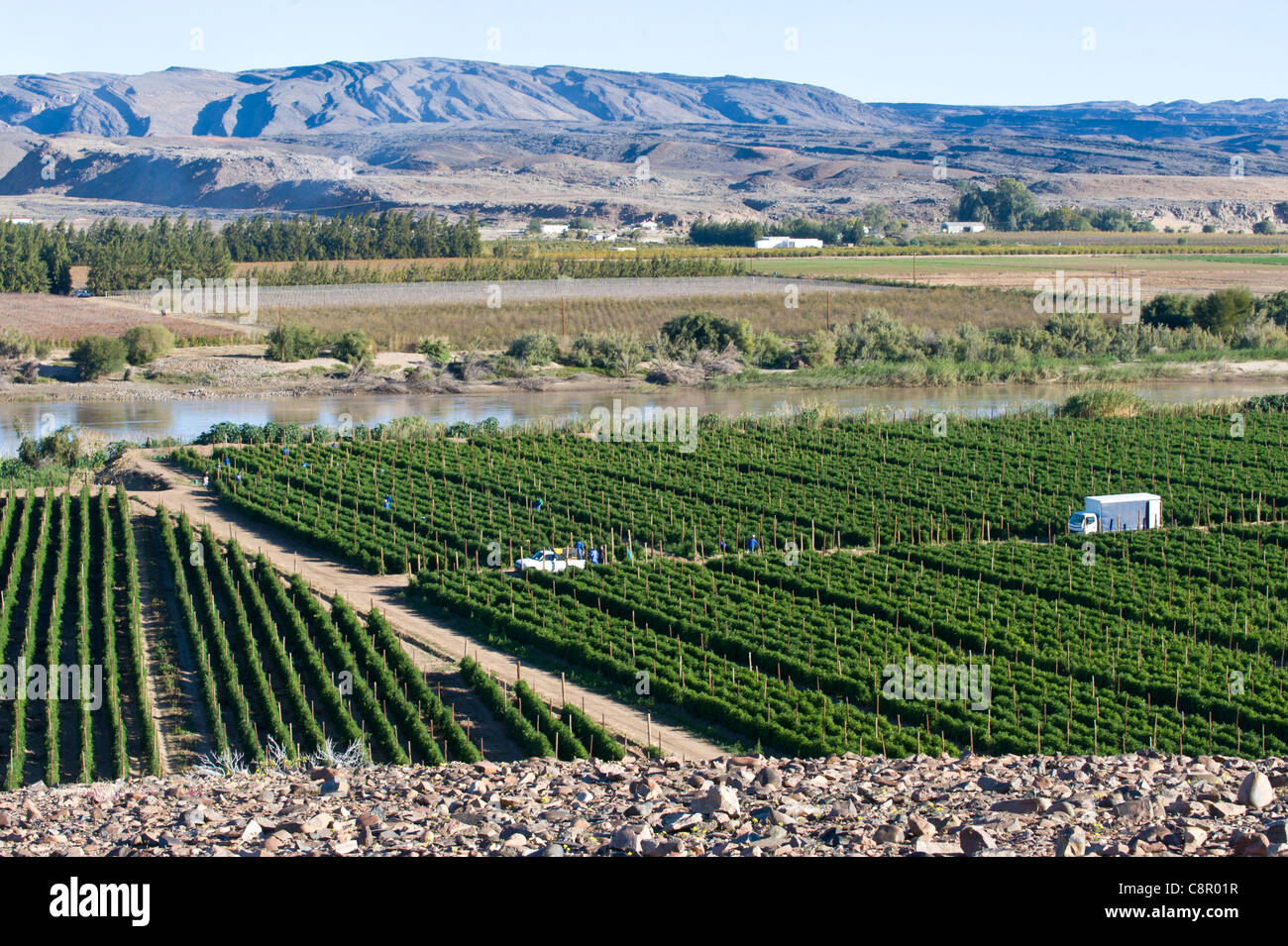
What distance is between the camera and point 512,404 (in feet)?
208

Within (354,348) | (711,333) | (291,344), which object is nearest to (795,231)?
(711,333)

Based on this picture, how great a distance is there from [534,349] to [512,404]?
888cm

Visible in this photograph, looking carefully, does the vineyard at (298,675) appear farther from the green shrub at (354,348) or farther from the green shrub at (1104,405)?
the green shrub at (354,348)

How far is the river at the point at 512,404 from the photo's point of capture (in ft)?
189

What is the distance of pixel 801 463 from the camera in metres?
42.5

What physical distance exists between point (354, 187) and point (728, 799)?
595 ft

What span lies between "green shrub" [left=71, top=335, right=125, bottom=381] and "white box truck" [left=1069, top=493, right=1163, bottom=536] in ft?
158

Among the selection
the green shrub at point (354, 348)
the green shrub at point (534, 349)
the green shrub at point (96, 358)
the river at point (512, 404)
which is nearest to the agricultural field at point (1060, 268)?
the river at point (512, 404)

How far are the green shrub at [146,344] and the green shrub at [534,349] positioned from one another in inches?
659

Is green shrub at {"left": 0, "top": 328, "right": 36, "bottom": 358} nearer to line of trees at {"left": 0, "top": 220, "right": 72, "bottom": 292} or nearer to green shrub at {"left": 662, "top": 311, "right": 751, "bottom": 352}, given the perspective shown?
line of trees at {"left": 0, "top": 220, "right": 72, "bottom": 292}

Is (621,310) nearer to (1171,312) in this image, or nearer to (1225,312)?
(1171,312)

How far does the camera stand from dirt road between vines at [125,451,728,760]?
21.7 meters
